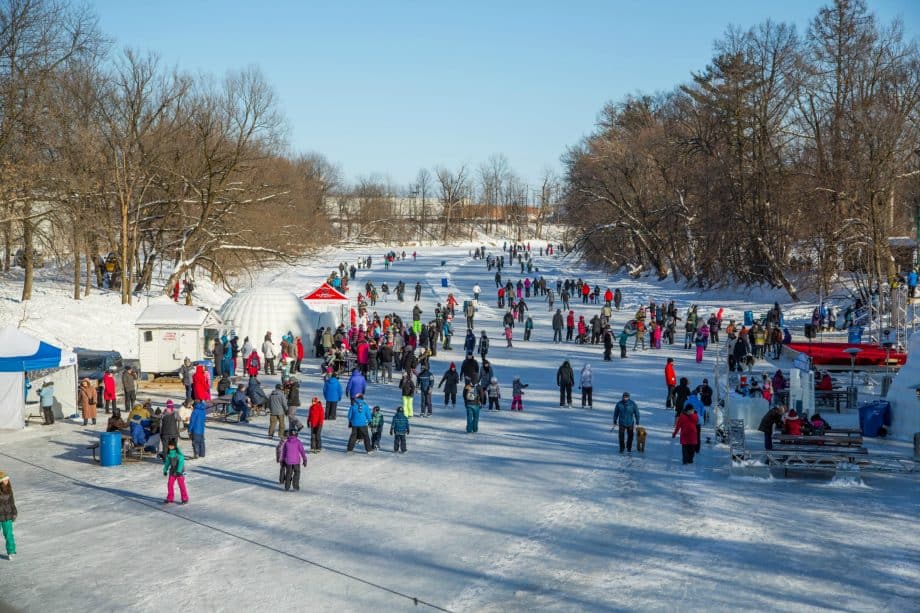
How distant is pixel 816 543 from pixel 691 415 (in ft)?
14.1

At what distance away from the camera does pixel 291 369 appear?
26734mm

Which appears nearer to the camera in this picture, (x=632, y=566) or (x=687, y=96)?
(x=632, y=566)

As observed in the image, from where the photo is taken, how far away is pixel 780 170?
45281 mm

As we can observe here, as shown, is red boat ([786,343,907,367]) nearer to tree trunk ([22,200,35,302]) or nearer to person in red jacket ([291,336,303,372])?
person in red jacket ([291,336,303,372])

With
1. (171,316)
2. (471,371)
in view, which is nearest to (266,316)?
(171,316)

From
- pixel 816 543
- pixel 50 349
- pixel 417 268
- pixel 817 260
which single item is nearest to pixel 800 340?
pixel 817 260

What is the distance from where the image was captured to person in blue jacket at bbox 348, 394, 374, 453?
54.7 ft

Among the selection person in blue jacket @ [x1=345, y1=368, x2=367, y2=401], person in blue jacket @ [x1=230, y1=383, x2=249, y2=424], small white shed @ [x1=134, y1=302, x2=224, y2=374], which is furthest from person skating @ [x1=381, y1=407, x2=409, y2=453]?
Result: small white shed @ [x1=134, y1=302, x2=224, y2=374]

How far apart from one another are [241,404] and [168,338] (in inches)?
256

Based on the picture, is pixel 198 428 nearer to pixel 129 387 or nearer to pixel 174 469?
pixel 174 469

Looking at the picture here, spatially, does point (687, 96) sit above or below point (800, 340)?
above

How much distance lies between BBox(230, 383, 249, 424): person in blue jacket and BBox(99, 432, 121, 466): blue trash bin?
355 centimetres

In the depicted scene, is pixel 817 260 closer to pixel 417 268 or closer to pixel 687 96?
pixel 687 96

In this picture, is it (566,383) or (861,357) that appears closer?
(566,383)
